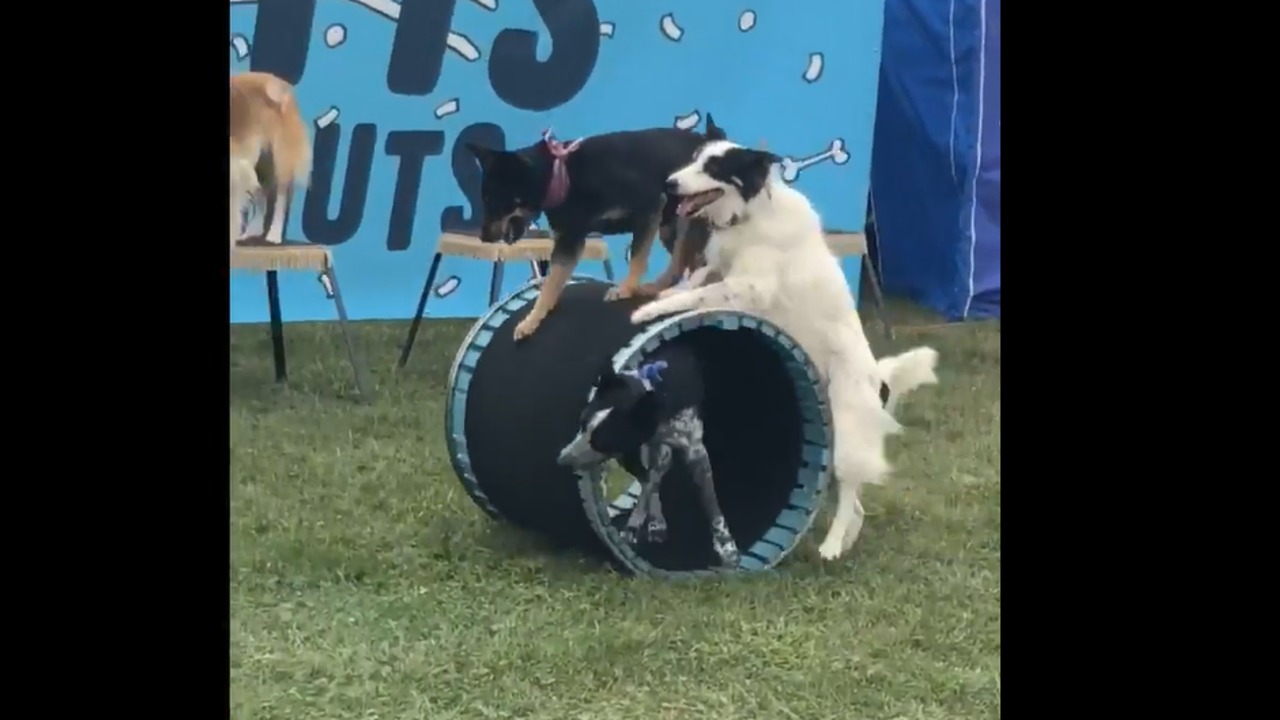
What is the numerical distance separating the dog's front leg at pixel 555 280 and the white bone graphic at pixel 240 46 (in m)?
3.18

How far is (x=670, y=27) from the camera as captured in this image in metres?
6.27

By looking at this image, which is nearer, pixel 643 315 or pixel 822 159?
pixel 643 315

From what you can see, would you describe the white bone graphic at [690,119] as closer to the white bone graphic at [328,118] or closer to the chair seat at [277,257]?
the white bone graphic at [328,118]

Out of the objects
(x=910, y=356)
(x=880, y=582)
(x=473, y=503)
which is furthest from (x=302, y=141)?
(x=880, y=582)

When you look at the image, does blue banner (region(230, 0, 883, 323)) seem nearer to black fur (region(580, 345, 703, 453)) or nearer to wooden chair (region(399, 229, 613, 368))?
wooden chair (region(399, 229, 613, 368))

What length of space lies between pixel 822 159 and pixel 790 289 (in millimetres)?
3524

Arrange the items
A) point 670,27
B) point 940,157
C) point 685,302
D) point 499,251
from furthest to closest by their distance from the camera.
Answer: point 940,157 → point 670,27 → point 499,251 → point 685,302

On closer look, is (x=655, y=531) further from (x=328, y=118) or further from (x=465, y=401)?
(x=328, y=118)

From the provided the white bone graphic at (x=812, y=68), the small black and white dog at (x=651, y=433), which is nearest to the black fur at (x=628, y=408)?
the small black and white dog at (x=651, y=433)

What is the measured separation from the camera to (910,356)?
328cm

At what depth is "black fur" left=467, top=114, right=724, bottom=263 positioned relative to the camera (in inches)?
114

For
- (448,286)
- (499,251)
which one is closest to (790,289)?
(499,251)

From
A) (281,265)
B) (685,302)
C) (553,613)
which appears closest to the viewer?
(553,613)

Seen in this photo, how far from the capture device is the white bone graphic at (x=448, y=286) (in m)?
6.16
